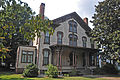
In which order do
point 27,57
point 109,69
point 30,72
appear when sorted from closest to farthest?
point 30,72 → point 27,57 → point 109,69

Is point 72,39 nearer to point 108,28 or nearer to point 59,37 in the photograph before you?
point 59,37

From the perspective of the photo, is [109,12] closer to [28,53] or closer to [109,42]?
[109,42]

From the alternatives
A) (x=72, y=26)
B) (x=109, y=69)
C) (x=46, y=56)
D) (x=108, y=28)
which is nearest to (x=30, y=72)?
(x=46, y=56)

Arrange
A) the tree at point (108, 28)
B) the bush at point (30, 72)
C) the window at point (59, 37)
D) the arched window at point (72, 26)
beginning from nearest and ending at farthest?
the bush at point (30, 72) < the tree at point (108, 28) < the window at point (59, 37) < the arched window at point (72, 26)

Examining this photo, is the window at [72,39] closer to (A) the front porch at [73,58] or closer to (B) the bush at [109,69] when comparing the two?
(A) the front porch at [73,58]

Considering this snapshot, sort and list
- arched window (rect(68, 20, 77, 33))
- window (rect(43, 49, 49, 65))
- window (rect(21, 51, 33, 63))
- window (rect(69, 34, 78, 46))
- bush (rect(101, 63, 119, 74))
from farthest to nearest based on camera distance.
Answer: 1. arched window (rect(68, 20, 77, 33))
2. window (rect(69, 34, 78, 46))
3. bush (rect(101, 63, 119, 74))
4. window (rect(43, 49, 49, 65))
5. window (rect(21, 51, 33, 63))

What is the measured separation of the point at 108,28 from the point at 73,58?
7920 millimetres

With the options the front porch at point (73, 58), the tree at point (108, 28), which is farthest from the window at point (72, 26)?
the front porch at point (73, 58)

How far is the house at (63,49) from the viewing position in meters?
19.9

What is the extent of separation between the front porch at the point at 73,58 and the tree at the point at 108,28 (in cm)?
313

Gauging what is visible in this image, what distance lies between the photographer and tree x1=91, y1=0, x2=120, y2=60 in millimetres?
18891

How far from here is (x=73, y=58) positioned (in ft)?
66.8

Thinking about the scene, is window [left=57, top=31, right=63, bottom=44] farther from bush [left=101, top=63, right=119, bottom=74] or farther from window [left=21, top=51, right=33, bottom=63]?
bush [left=101, top=63, right=119, bottom=74]

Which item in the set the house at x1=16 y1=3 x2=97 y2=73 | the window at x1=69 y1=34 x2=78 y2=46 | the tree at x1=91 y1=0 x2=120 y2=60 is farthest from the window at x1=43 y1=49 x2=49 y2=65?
the tree at x1=91 y1=0 x2=120 y2=60
